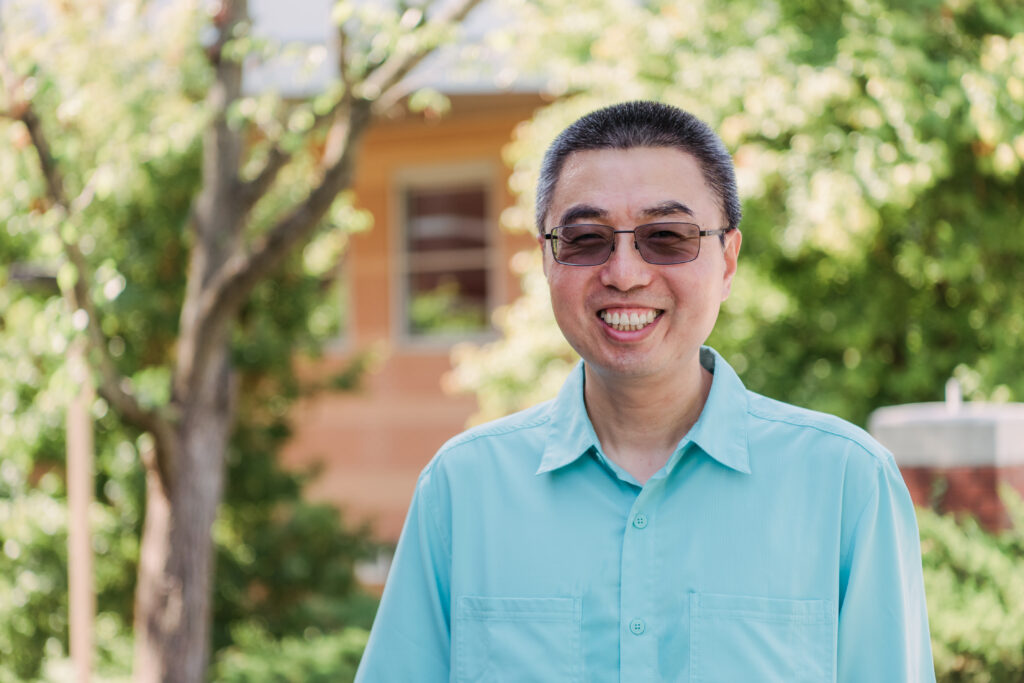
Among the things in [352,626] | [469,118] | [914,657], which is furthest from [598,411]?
[469,118]

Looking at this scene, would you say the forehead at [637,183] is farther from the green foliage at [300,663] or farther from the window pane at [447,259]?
the window pane at [447,259]

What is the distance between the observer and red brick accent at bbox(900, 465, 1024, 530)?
3992 millimetres

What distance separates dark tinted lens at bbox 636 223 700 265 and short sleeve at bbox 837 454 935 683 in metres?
0.41

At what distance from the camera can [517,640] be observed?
5.57ft

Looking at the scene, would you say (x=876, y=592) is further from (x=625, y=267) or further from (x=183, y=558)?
(x=183, y=558)

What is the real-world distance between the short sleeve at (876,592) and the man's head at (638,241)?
35 centimetres

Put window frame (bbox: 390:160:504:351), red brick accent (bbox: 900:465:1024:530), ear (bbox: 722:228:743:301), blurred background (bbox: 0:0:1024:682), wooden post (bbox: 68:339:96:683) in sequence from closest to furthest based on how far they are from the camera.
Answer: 1. ear (bbox: 722:228:743:301)
2. red brick accent (bbox: 900:465:1024:530)
3. blurred background (bbox: 0:0:1024:682)
4. wooden post (bbox: 68:339:96:683)
5. window frame (bbox: 390:160:504:351)

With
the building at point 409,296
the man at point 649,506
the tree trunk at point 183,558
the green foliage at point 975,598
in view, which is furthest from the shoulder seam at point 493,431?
the building at point 409,296

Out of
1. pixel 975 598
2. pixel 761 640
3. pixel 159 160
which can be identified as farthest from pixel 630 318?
pixel 159 160

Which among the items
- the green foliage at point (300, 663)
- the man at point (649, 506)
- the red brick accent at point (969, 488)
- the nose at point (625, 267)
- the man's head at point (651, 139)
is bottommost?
the green foliage at point (300, 663)

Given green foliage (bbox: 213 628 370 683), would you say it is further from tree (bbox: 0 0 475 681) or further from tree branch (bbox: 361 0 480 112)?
tree branch (bbox: 361 0 480 112)

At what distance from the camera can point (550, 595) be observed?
66.7 inches

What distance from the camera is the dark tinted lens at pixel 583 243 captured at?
176cm

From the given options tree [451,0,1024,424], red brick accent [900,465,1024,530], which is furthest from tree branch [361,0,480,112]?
red brick accent [900,465,1024,530]
